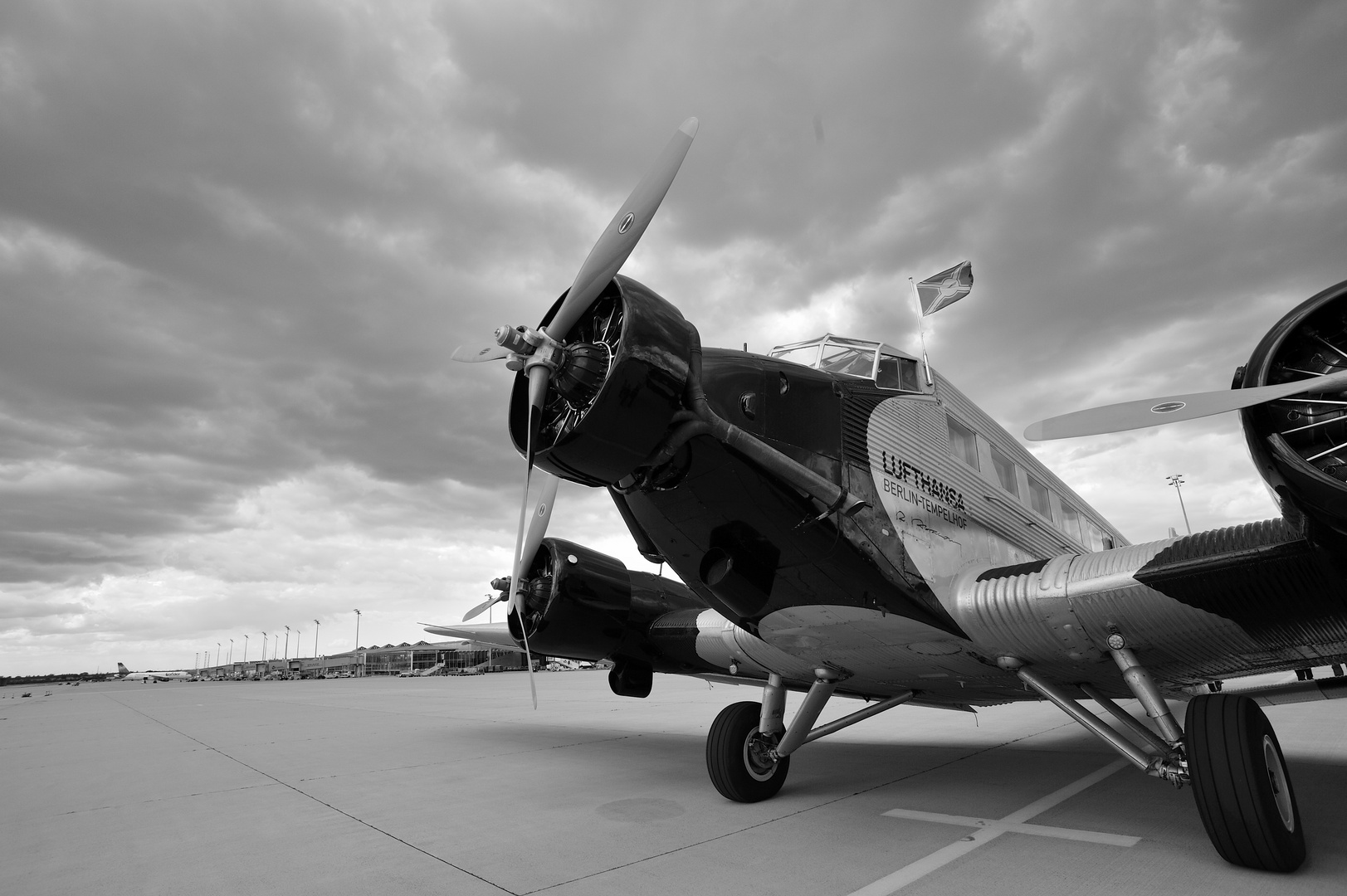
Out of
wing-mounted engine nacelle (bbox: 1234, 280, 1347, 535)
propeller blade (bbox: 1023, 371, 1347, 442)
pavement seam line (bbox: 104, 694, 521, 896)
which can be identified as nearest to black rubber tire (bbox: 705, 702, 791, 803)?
pavement seam line (bbox: 104, 694, 521, 896)

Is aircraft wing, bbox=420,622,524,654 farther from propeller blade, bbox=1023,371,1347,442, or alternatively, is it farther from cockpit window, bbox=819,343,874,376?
propeller blade, bbox=1023,371,1347,442

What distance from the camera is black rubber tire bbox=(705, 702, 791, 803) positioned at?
6.38 metres

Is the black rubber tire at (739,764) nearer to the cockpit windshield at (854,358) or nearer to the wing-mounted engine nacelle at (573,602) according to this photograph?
the wing-mounted engine nacelle at (573,602)

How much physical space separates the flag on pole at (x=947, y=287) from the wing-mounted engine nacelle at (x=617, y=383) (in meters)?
4.75

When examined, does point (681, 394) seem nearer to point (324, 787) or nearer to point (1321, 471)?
point (1321, 471)

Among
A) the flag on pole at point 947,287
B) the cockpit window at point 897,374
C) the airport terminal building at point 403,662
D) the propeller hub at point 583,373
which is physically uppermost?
the flag on pole at point 947,287

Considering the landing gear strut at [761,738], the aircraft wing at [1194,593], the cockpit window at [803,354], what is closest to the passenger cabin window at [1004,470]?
the aircraft wing at [1194,593]

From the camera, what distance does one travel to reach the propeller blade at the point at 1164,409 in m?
3.58

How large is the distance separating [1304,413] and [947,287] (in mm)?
4755

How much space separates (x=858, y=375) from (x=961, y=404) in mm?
1806

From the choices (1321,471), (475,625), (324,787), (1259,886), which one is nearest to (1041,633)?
(1259,886)

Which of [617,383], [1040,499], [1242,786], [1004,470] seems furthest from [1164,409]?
[1040,499]

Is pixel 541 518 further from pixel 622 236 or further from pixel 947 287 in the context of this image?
pixel 947 287

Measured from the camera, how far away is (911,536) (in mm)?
5586
